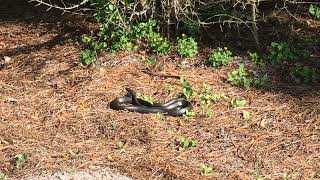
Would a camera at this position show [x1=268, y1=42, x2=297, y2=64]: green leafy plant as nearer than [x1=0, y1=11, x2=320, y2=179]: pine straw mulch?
No

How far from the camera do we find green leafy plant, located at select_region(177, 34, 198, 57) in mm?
6113

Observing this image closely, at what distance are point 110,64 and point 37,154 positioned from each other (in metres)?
1.67

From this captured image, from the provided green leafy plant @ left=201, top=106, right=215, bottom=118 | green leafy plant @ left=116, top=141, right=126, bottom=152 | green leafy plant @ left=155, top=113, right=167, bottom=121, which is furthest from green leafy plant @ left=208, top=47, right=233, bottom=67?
green leafy plant @ left=116, top=141, right=126, bottom=152

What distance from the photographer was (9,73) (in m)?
6.07

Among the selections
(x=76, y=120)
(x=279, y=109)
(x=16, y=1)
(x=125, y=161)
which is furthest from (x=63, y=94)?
(x=16, y=1)

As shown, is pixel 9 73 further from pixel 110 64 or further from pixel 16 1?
pixel 16 1

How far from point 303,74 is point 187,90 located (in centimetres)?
116

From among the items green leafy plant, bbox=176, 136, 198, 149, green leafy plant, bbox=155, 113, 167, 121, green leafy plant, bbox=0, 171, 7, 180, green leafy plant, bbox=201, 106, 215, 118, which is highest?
green leafy plant, bbox=201, 106, 215, 118

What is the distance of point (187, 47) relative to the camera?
20.2ft

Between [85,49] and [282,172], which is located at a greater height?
[85,49]

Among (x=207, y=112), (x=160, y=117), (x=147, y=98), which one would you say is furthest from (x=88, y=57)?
(x=207, y=112)

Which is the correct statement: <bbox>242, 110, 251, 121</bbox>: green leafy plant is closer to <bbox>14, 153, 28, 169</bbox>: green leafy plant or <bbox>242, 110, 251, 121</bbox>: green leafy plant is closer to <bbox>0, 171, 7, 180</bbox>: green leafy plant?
<bbox>14, 153, 28, 169</bbox>: green leafy plant

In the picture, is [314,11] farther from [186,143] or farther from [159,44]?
[186,143]

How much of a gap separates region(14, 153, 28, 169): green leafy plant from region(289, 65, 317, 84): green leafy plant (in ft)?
8.80
